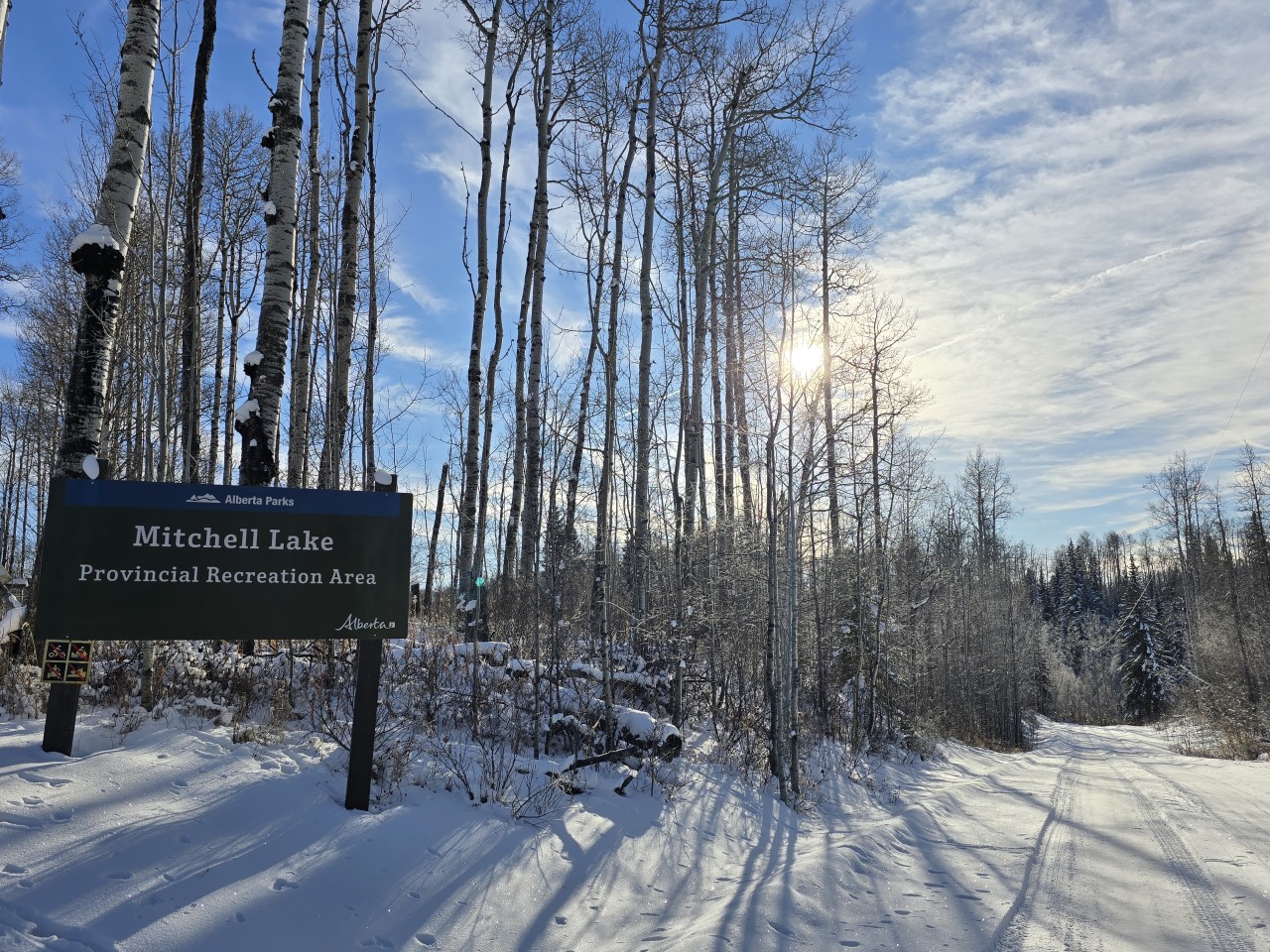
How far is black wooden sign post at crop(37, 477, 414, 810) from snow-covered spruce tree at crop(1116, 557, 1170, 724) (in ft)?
161

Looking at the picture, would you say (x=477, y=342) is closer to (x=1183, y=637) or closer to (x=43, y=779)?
(x=43, y=779)

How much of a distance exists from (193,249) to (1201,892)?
1087 centimetres

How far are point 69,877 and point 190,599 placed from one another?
5.27ft

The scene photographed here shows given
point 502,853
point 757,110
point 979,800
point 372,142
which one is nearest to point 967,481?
point 757,110

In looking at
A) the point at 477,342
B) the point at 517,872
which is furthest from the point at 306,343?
the point at 517,872

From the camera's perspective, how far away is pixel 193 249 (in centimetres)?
779

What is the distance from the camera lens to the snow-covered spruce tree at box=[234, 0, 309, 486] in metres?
5.95

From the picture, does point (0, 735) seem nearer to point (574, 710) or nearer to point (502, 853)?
point (502, 853)

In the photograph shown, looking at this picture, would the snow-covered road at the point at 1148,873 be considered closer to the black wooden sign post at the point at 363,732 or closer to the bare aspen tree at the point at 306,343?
the black wooden sign post at the point at 363,732

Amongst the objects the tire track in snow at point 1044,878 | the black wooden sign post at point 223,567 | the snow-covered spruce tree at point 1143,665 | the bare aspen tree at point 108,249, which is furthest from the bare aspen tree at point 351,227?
the snow-covered spruce tree at point 1143,665

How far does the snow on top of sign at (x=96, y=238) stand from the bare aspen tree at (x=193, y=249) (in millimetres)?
2263

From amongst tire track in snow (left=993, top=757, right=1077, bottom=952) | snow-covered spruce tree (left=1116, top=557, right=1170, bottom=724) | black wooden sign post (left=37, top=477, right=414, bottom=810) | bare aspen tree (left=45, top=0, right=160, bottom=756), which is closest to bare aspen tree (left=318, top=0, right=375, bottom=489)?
bare aspen tree (left=45, top=0, right=160, bottom=756)

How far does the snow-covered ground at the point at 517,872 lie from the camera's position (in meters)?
3.15

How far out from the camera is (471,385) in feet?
38.4
